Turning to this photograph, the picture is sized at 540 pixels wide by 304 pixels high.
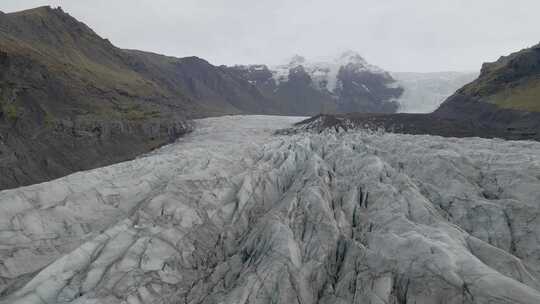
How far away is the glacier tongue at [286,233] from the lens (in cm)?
1836

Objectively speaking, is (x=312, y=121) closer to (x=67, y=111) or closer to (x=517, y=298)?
(x=67, y=111)

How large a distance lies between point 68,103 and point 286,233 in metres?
52.4

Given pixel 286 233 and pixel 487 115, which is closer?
pixel 286 233

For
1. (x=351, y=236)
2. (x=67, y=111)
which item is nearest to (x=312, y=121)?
(x=67, y=111)

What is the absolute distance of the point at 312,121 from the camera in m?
71.4

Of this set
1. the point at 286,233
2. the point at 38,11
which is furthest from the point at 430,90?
the point at 286,233

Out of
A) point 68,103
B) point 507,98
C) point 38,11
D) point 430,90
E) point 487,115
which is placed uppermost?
point 38,11

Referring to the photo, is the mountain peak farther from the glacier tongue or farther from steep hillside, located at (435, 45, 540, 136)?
steep hillside, located at (435, 45, 540, 136)

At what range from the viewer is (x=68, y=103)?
202 ft

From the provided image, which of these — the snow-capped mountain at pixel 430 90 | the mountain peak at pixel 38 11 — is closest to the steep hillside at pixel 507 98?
the snow-capped mountain at pixel 430 90

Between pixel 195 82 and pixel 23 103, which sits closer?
pixel 23 103

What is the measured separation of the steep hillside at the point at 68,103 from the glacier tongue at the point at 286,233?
1966 cm

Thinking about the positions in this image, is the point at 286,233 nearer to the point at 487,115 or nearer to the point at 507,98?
the point at 487,115

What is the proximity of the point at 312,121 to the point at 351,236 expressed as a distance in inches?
1945
